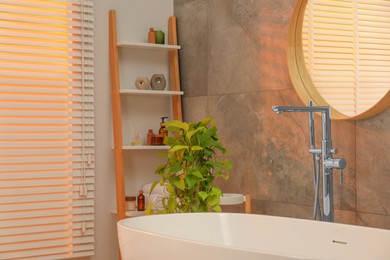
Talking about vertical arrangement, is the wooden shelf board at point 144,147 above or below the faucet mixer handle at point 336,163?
above

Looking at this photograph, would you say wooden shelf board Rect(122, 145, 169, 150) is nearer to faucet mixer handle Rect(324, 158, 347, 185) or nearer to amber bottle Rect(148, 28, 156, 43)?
amber bottle Rect(148, 28, 156, 43)

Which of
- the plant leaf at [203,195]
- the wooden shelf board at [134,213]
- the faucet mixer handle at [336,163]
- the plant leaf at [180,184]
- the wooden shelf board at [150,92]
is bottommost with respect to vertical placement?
the wooden shelf board at [134,213]

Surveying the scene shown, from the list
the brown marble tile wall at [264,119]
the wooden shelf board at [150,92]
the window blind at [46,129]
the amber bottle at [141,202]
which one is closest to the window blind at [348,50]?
the brown marble tile wall at [264,119]

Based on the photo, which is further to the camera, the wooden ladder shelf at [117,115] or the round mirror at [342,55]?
the wooden ladder shelf at [117,115]

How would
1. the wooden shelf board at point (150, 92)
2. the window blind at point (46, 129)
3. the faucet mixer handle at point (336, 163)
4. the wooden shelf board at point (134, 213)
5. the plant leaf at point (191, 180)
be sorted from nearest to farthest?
1. the faucet mixer handle at point (336, 163)
2. the plant leaf at point (191, 180)
3. the window blind at point (46, 129)
4. the wooden shelf board at point (134, 213)
5. the wooden shelf board at point (150, 92)

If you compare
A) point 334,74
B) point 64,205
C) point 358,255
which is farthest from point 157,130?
point 358,255

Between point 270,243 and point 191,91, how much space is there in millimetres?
1778

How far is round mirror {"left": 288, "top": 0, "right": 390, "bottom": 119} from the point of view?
343 centimetres

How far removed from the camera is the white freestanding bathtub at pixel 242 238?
254 cm

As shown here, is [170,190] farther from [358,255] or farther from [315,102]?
[358,255]

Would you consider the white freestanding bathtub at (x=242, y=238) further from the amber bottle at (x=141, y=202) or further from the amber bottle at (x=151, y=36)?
the amber bottle at (x=151, y=36)

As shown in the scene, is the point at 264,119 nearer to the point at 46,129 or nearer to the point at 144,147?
the point at 144,147

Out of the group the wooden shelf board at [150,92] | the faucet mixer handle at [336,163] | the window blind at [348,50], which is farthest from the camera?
the wooden shelf board at [150,92]

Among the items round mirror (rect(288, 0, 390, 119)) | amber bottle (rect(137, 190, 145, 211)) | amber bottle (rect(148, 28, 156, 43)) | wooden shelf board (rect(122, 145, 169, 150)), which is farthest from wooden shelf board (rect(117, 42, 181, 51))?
round mirror (rect(288, 0, 390, 119))
